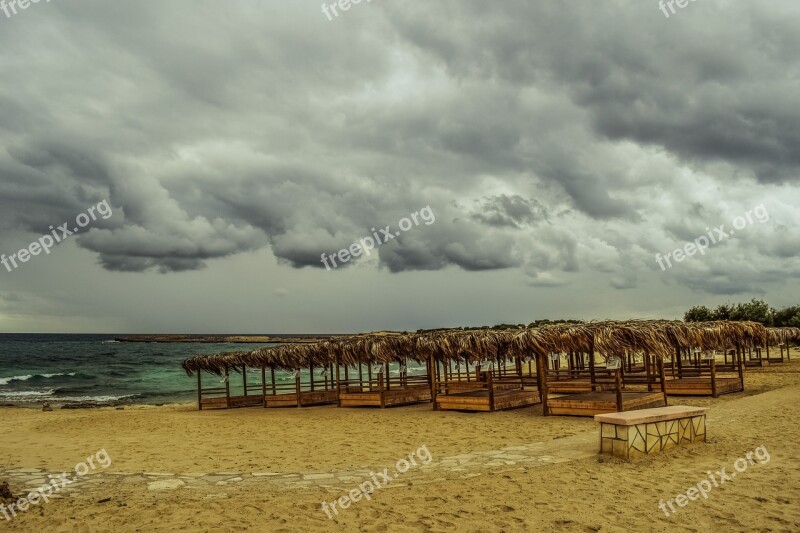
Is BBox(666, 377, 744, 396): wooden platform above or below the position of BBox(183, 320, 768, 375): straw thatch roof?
below

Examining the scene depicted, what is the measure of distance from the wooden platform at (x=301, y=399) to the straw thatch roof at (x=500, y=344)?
Result: 1.13 m

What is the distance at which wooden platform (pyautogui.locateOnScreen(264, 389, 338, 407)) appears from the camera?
1959cm

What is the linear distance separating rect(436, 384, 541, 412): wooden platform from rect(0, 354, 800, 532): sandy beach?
→ 1652mm

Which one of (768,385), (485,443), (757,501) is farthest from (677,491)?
(768,385)

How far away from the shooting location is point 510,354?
14773 millimetres

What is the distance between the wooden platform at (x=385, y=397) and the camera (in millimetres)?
17172

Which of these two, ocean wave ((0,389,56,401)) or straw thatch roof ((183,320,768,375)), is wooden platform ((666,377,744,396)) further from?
ocean wave ((0,389,56,401))

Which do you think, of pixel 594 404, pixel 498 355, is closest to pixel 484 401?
pixel 498 355

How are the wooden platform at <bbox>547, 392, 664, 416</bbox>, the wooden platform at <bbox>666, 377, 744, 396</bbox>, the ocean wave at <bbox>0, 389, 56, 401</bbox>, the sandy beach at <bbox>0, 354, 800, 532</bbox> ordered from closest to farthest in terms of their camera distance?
the sandy beach at <bbox>0, 354, 800, 532</bbox>, the wooden platform at <bbox>547, 392, 664, 416</bbox>, the wooden platform at <bbox>666, 377, 744, 396</bbox>, the ocean wave at <bbox>0, 389, 56, 401</bbox>

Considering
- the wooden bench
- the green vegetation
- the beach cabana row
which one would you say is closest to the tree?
the green vegetation

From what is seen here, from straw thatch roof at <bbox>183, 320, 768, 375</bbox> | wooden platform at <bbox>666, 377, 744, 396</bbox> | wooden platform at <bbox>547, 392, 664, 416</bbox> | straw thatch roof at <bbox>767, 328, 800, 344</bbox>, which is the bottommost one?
wooden platform at <bbox>666, 377, 744, 396</bbox>

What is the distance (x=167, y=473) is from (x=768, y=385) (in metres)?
20.4

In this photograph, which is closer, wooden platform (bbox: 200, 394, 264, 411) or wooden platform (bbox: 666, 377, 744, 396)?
wooden platform (bbox: 666, 377, 744, 396)

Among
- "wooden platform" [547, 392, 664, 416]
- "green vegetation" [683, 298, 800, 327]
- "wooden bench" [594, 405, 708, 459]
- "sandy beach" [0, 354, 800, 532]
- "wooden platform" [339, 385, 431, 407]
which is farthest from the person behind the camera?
"green vegetation" [683, 298, 800, 327]
